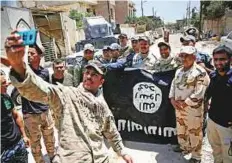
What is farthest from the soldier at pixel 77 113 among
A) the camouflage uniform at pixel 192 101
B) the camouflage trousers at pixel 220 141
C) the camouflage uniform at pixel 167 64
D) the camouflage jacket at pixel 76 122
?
the camouflage uniform at pixel 167 64

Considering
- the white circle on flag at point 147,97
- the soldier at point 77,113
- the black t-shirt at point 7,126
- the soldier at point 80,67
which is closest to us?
the soldier at point 77,113

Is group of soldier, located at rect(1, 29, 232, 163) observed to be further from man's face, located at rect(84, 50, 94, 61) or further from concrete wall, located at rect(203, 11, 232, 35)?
concrete wall, located at rect(203, 11, 232, 35)

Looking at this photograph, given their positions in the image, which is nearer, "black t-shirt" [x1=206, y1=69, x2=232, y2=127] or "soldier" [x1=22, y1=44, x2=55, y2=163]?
"black t-shirt" [x1=206, y1=69, x2=232, y2=127]

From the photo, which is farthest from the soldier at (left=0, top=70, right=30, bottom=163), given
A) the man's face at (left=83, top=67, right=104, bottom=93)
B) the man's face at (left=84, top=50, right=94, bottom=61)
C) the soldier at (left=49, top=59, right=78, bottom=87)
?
the man's face at (left=84, top=50, right=94, bottom=61)

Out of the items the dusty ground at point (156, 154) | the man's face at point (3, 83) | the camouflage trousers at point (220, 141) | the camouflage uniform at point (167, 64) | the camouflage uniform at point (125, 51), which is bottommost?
the dusty ground at point (156, 154)

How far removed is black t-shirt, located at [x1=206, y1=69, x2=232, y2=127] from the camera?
11.3ft

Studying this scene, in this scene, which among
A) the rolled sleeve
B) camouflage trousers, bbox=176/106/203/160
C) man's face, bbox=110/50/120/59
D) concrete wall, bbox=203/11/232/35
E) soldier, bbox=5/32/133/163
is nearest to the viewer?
the rolled sleeve

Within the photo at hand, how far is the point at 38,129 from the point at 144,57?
2126mm

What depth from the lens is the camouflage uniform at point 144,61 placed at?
4996 mm

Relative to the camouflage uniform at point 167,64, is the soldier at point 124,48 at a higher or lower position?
higher

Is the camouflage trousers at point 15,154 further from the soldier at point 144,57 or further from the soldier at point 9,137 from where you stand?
the soldier at point 144,57

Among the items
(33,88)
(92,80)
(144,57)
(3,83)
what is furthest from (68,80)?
(33,88)

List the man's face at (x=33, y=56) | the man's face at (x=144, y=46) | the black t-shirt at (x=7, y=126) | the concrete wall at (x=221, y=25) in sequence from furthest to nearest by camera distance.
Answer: the concrete wall at (x=221, y=25)
the man's face at (x=144, y=46)
the man's face at (x=33, y=56)
the black t-shirt at (x=7, y=126)

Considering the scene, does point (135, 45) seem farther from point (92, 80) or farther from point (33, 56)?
point (92, 80)
